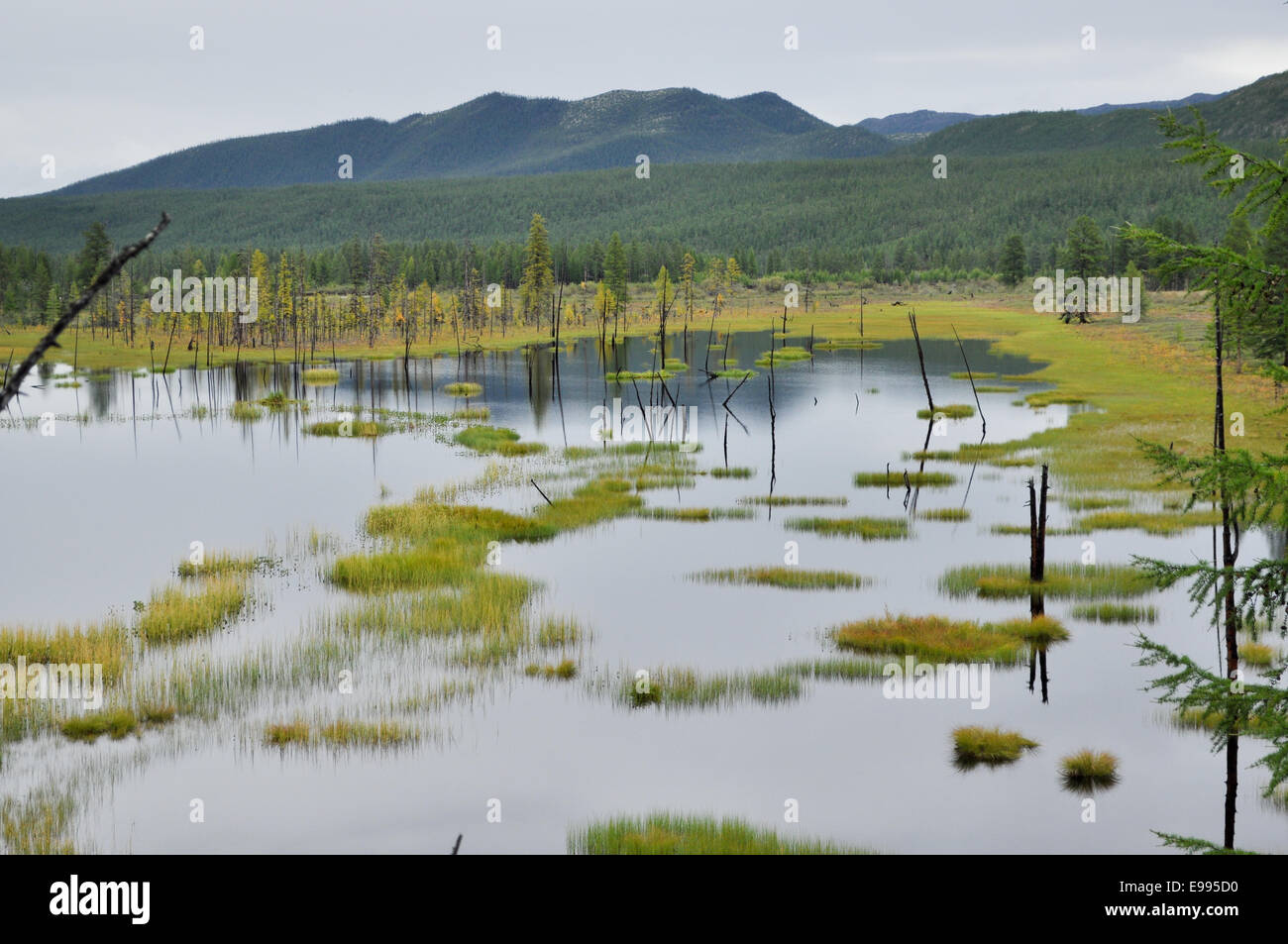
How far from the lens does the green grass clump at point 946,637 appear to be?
23.1m

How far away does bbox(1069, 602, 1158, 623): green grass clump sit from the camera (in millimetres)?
25722

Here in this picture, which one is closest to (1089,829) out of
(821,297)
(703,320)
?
(703,320)

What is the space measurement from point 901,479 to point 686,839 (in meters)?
28.8

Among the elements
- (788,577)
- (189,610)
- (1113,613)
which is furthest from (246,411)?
(1113,613)

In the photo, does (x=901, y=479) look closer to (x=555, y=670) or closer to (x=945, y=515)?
(x=945, y=515)

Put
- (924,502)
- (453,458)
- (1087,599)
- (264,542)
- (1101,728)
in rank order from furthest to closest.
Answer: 1. (453,458)
2. (924,502)
3. (264,542)
4. (1087,599)
5. (1101,728)

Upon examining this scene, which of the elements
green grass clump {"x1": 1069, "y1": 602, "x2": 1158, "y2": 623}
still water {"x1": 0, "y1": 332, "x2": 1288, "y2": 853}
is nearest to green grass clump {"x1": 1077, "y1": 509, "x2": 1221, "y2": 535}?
still water {"x1": 0, "y1": 332, "x2": 1288, "y2": 853}

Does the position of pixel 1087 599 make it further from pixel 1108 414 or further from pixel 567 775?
pixel 1108 414

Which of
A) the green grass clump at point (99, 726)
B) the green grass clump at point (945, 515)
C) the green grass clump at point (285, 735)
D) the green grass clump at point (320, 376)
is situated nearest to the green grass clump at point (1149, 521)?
the green grass clump at point (945, 515)

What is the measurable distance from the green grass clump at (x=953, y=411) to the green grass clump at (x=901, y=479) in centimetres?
1407

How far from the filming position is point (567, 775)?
1820cm

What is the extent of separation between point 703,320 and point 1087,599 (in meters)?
129

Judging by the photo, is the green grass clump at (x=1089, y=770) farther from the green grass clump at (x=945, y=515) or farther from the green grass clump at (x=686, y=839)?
the green grass clump at (x=945, y=515)

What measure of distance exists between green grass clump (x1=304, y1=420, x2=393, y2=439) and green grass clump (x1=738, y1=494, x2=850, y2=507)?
71.7 feet
